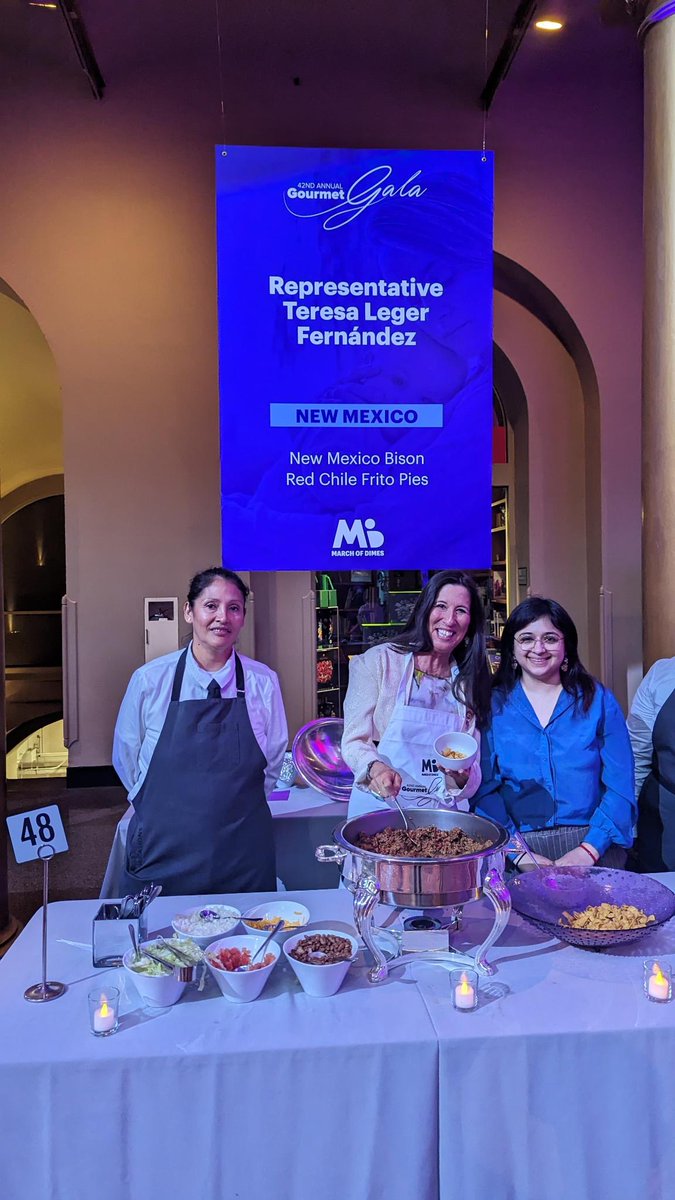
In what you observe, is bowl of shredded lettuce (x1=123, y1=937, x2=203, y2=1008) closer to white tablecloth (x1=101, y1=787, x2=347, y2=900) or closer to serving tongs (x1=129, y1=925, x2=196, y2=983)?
serving tongs (x1=129, y1=925, x2=196, y2=983)

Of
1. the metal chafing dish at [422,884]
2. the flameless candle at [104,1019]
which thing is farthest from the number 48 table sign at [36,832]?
the metal chafing dish at [422,884]

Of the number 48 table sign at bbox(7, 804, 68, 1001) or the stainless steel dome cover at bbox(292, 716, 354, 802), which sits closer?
the number 48 table sign at bbox(7, 804, 68, 1001)

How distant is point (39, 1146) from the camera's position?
1.25 metres

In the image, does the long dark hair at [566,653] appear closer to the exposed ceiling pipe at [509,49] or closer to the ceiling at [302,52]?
the exposed ceiling pipe at [509,49]

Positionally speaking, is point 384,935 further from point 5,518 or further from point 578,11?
point 5,518

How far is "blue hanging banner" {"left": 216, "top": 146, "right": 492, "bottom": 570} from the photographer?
11.2 ft

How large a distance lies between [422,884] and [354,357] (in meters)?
2.56

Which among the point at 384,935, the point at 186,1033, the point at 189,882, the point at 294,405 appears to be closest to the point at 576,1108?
the point at 384,935

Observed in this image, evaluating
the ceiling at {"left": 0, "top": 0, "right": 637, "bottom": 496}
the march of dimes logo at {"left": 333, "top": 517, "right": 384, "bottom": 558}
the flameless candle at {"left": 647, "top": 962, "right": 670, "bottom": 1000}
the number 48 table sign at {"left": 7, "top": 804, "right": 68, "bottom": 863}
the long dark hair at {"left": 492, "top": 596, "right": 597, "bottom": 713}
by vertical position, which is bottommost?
the flameless candle at {"left": 647, "top": 962, "right": 670, "bottom": 1000}

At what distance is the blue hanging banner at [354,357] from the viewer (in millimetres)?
3406

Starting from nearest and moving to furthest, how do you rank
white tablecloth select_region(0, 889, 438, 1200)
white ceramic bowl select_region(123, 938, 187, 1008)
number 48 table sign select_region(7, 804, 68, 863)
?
white tablecloth select_region(0, 889, 438, 1200)
white ceramic bowl select_region(123, 938, 187, 1008)
number 48 table sign select_region(7, 804, 68, 863)

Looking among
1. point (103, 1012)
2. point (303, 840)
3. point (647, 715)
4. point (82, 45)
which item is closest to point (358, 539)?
point (303, 840)

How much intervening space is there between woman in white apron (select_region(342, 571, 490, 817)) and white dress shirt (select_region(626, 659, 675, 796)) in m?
0.64

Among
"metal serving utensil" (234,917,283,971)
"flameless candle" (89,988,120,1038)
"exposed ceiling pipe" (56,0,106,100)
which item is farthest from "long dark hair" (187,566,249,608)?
"exposed ceiling pipe" (56,0,106,100)
